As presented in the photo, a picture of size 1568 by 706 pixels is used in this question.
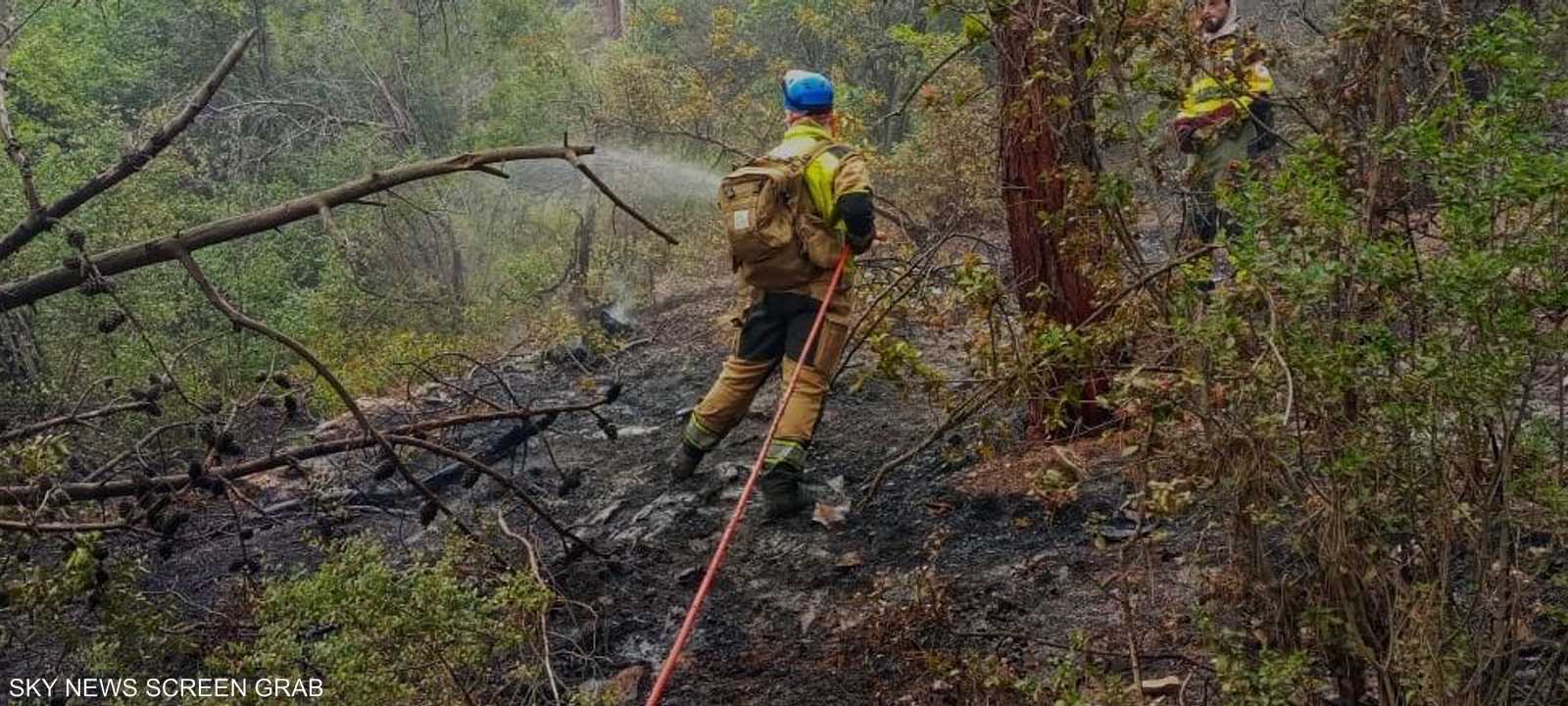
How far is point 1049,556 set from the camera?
421 cm

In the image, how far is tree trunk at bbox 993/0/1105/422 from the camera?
12.5ft

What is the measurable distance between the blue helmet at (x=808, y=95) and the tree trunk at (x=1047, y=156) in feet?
2.61

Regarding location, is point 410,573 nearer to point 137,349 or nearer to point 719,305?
point 137,349

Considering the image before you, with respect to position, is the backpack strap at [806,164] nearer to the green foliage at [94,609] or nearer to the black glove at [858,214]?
the black glove at [858,214]

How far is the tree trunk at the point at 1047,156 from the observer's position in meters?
3.80

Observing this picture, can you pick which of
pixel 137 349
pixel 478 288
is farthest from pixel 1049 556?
pixel 478 288

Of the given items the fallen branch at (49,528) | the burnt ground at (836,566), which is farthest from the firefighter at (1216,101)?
the fallen branch at (49,528)

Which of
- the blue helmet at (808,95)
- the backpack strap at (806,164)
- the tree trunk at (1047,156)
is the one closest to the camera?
the tree trunk at (1047,156)

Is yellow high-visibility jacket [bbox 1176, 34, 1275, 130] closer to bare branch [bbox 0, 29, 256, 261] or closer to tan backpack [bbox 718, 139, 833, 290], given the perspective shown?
tan backpack [bbox 718, 139, 833, 290]

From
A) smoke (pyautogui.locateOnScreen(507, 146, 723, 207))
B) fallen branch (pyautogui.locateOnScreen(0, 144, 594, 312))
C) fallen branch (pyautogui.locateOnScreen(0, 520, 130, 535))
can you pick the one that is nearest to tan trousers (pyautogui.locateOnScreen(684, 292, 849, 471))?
fallen branch (pyautogui.locateOnScreen(0, 144, 594, 312))

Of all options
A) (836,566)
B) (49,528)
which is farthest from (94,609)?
(836,566)

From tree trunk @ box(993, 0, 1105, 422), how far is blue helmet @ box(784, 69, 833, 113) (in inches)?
31.3

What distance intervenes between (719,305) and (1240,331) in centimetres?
757

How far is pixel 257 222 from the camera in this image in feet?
12.4
